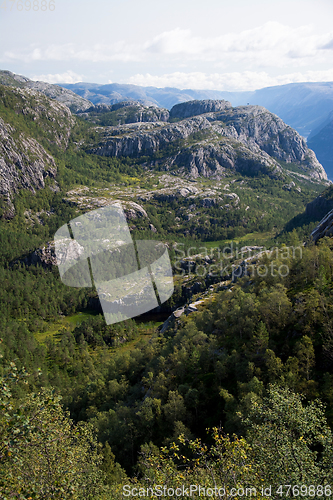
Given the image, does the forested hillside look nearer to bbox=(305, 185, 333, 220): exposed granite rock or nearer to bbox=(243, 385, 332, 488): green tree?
bbox=(243, 385, 332, 488): green tree

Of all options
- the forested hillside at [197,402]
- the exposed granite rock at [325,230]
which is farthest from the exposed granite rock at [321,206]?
the forested hillside at [197,402]

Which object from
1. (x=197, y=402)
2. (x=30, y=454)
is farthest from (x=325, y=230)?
(x=30, y=454)

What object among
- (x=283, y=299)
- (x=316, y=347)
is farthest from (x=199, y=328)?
(x=316, y=347)

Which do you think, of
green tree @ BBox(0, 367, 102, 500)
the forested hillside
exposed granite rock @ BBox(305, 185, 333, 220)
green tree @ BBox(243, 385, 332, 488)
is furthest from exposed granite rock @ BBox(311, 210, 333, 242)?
exposed granite rock @ BBox(305, 185, 333, 220)

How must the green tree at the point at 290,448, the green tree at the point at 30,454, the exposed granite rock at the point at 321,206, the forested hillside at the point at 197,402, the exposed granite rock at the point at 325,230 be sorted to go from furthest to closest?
the exposed granite rock at the point at 321,206, the exposed granite rock at the point at 325,230, the green tree at the point at 290,448, the forested hillside at the point at 197,402, the green tree at the point at 30,454

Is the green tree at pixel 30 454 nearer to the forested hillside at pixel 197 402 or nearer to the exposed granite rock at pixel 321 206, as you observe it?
the forested hillside at pixel 197 402

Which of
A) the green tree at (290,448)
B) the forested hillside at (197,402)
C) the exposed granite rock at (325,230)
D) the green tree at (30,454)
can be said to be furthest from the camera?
the exposed granite rock at (325,230)

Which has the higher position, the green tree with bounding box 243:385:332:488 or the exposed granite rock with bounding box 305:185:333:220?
the green tree with bounding box 243:385:332:488

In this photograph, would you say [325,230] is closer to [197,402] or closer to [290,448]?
[197,402]

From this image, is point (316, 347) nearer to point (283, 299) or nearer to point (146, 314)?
point (283, 299)

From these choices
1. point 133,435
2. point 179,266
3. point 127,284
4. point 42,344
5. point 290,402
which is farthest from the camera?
point 179,266

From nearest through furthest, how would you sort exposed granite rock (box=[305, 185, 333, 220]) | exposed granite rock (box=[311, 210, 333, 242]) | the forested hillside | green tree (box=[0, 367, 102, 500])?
green tree (box=[0, 367, 102, 500])
the forested hillside
exposed granite rock (box=[311, 210, 333, 242])
exposed granite rock (box=[305, 185, 333, 220])
